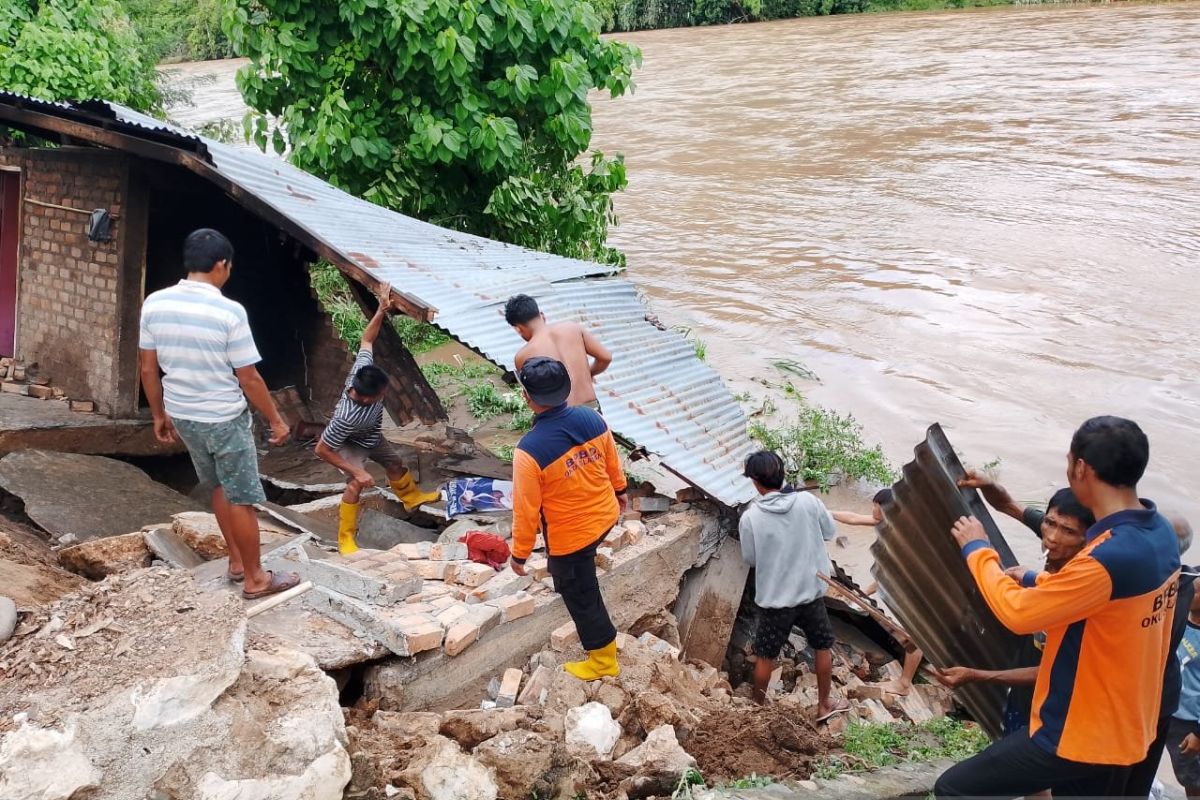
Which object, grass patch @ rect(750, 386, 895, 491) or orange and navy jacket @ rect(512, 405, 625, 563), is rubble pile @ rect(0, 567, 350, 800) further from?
grass patch @ rect(750, 386, 895, 491)

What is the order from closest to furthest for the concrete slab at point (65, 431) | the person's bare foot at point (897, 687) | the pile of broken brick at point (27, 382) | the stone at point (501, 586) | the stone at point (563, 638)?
the stone at point (501, 586) < the stone at point (563, 638) < the person's bare foot at point (897, 687) < the concrete slab at point (65, 431) < the pile of broken brick at point (27, 382)

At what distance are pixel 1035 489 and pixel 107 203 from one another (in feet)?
24.9

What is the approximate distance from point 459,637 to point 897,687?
2782mm

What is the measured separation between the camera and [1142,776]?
2.98 meters

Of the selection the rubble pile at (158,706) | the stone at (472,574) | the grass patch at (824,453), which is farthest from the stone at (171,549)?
the grass patch at (824,453)

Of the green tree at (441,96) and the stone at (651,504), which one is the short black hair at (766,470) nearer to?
the stone at (651,504)

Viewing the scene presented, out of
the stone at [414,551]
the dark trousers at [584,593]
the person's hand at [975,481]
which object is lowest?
the stone at [414,551]

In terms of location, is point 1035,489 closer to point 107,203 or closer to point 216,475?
point 216,475

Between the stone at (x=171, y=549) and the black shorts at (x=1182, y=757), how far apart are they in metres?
4.26

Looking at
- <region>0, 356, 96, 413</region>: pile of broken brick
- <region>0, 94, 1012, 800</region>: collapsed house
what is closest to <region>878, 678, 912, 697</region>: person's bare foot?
<region>0, 94, 1012, 800</region>: collapsed house

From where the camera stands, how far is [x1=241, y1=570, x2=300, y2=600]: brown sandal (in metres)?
4.01

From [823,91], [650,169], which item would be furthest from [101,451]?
[823,91]

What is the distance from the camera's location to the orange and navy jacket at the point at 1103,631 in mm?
2576

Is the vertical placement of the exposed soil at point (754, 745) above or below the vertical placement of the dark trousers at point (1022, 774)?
below
